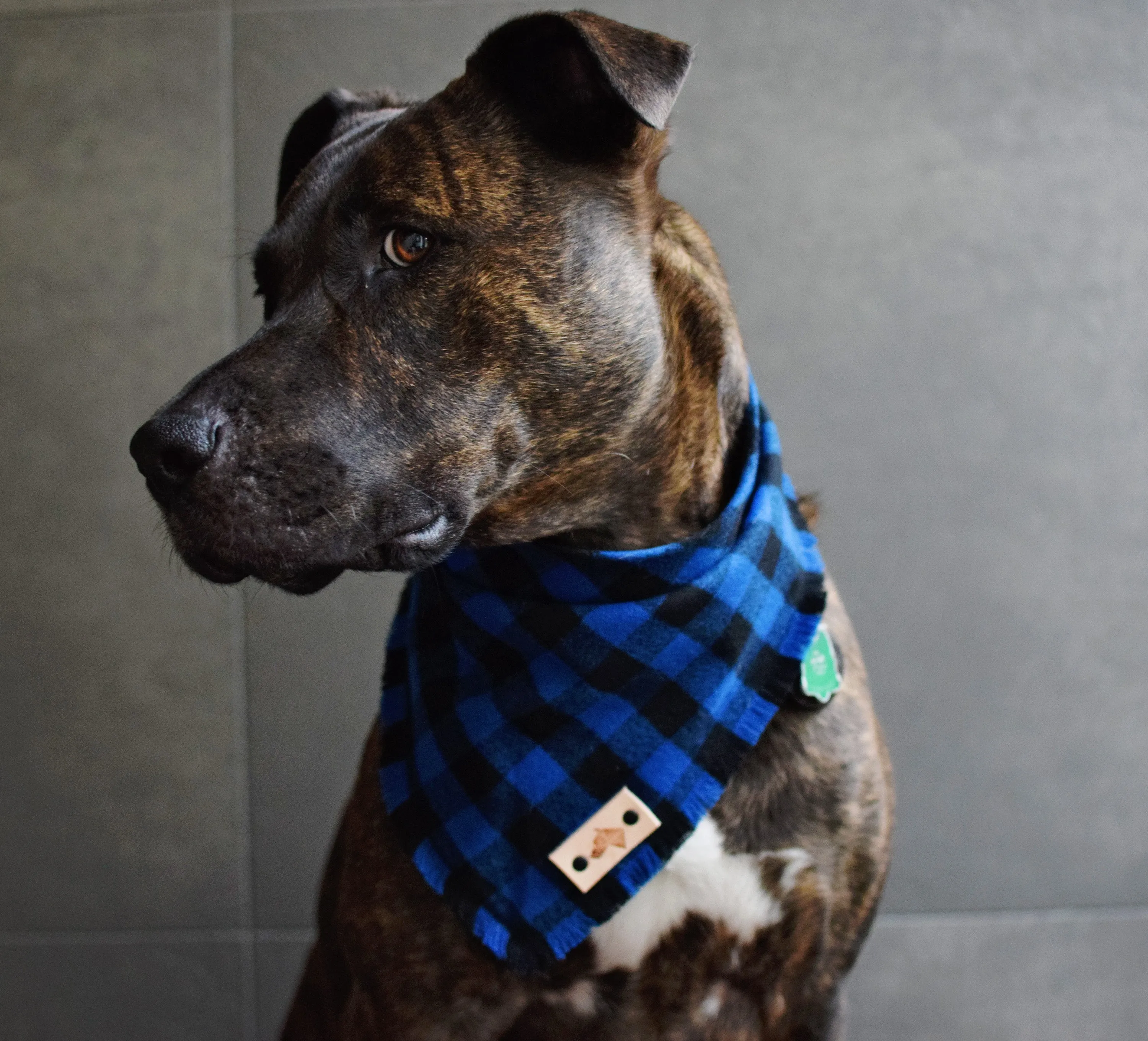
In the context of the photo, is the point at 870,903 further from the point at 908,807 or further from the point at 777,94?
the point at 777,94

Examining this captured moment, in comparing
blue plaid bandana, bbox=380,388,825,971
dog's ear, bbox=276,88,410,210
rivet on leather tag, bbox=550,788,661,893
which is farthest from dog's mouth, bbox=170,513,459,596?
dog's ear, bbox=276,88,410,210

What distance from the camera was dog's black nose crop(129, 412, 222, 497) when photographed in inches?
41.0

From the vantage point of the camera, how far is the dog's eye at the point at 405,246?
115cm

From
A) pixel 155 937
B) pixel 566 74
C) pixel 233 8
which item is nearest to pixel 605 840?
pixel 566 74

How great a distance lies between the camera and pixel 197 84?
7.04 feet

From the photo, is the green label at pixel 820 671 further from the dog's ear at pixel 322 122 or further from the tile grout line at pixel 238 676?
the tile grout line at pixel 238 676

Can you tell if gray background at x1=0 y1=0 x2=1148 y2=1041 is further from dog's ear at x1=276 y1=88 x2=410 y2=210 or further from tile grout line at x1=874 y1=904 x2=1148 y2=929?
dog's ear at x1=276 y1=88 x2=410 y2=210

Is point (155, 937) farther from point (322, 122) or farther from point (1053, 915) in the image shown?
point (1053, 915)

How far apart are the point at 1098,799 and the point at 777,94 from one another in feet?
4.84

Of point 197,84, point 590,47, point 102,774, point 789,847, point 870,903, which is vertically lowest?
point 102,774

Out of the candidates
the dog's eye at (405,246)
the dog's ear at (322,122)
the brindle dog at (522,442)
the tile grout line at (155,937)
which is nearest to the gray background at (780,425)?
the tile grout line at (155,937)

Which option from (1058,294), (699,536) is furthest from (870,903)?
(1058,294)

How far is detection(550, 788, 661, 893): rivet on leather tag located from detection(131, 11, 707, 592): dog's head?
0.32 metres

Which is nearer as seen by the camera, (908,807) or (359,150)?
(359,150)
